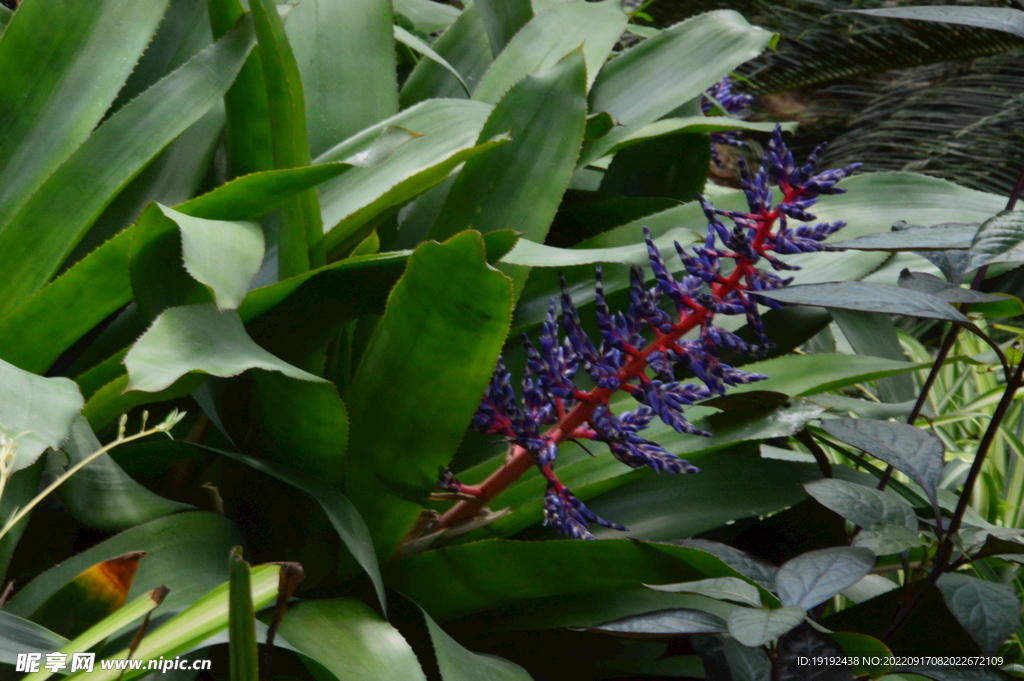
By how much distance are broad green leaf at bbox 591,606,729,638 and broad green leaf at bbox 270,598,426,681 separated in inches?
7.5

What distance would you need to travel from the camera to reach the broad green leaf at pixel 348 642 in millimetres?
677

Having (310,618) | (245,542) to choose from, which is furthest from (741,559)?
(245,542)

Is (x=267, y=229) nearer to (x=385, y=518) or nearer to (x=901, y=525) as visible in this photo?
(x=385, y=518)

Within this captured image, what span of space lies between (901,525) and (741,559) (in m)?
0.16

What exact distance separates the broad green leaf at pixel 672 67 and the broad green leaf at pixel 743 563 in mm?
706

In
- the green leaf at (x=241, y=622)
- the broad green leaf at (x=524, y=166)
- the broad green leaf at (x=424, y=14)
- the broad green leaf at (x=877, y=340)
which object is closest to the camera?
the green leaf at (x=241, y=622)

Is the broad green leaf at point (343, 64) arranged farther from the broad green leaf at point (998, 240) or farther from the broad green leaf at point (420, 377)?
the broad green leaf at point (998, 240)

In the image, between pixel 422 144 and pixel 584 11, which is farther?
pixel 584 11

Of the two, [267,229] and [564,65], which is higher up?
[564,65]

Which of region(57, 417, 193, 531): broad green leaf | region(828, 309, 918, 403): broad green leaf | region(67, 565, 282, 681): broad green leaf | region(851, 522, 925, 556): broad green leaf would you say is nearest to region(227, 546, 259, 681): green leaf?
region(67, 565, 282, 681): broad green leaf

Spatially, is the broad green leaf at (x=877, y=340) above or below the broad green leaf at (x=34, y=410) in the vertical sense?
below

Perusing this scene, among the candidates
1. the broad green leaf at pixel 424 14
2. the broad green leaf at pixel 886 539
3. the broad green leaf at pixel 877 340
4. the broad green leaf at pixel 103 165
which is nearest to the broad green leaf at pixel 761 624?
the broad green leaf at pixel 886 539

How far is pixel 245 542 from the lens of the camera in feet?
2.75

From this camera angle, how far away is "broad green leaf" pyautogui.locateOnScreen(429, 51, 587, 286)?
0.98 metres
